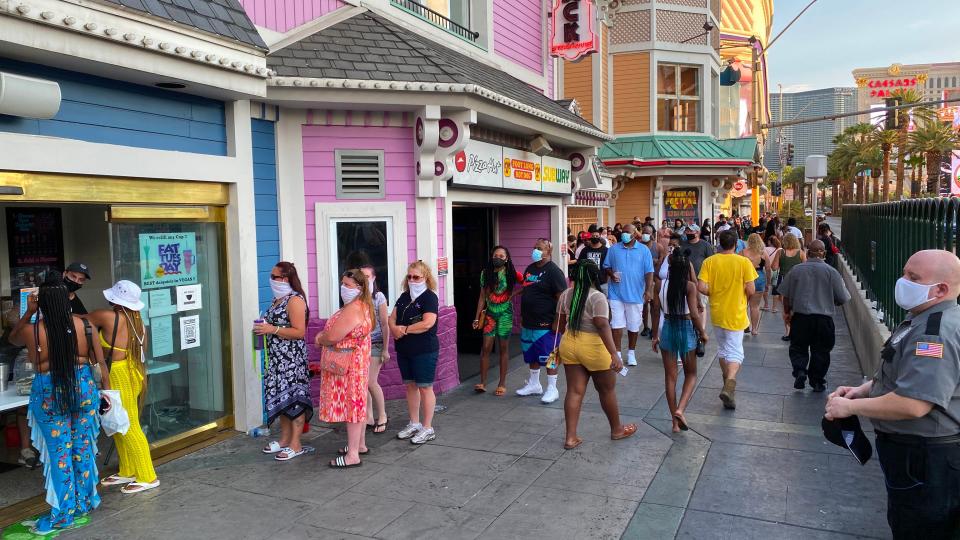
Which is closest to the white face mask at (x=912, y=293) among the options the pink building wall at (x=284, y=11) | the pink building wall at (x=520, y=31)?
the pink building wall at (x=284, y=11)

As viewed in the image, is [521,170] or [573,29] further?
[573,29]

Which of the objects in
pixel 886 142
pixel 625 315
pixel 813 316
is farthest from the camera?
pixel 886 142

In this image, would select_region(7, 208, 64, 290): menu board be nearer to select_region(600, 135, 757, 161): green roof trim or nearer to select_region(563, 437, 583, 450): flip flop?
select_region(563, 437, 583, 450): flip flop

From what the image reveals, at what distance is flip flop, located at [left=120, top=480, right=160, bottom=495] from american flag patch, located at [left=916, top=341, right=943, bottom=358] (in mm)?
5093

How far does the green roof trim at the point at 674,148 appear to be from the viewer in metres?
20.2

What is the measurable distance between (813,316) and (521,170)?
13.8 feet

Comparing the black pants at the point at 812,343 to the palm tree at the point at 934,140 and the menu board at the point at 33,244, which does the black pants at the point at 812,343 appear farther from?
the palm tree at the point at 934,140

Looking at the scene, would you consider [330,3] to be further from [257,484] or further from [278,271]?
[257,484]

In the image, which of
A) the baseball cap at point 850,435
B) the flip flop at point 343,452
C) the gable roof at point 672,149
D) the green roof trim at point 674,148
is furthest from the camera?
the green roof trim at point 674,148

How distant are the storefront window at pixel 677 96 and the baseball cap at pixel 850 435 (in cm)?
1818

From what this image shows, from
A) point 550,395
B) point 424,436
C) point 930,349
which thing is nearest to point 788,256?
point 550,395

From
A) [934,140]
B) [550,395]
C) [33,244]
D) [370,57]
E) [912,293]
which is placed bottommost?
[550,395]

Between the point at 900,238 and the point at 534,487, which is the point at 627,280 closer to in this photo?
the point at 900,238

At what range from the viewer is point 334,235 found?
25.4 feet
